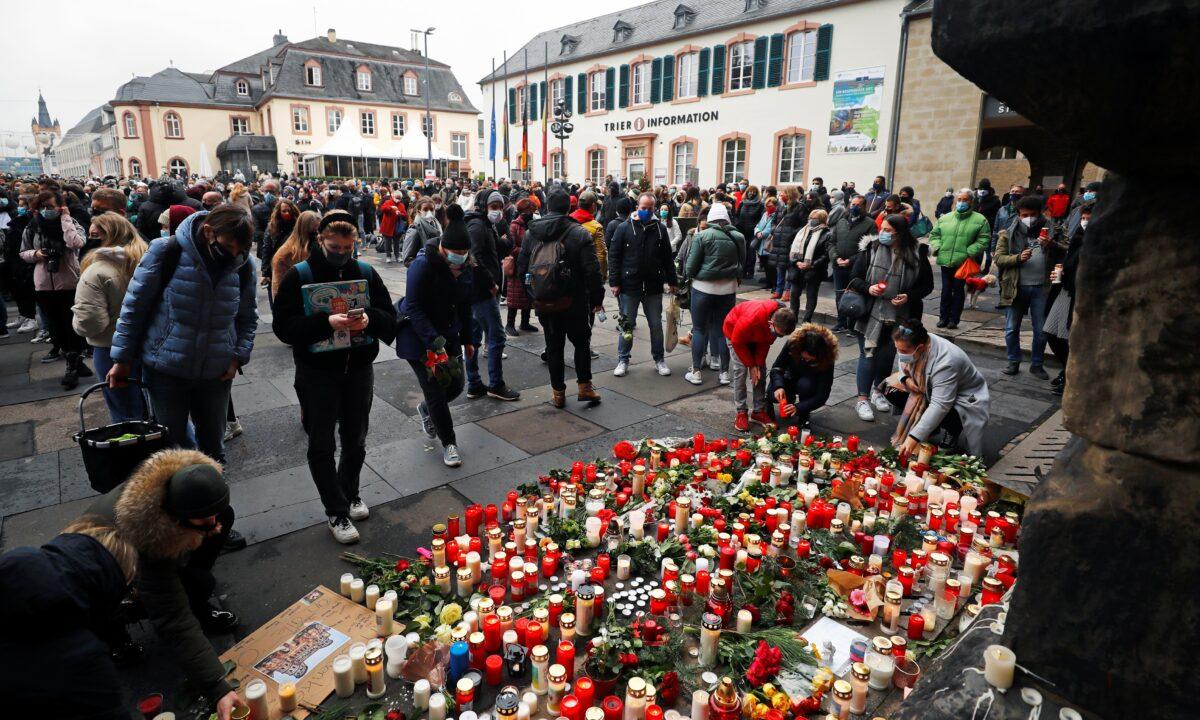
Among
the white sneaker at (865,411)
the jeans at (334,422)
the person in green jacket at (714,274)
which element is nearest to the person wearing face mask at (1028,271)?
the white sneaker at (865,411)

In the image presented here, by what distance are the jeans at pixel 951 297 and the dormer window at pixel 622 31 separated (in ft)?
81.7

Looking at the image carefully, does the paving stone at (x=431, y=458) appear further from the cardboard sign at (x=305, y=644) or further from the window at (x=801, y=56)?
the window at (x=801, y=56)

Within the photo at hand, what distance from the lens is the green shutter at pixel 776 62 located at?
77.2ft

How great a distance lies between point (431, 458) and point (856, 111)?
20.5 meters

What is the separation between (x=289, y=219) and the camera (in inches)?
326

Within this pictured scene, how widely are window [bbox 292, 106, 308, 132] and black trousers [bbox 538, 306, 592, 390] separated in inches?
1890

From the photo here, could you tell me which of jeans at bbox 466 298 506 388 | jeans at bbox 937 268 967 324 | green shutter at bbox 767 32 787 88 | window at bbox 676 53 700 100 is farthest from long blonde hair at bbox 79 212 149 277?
window at bbox 676 53 700 100

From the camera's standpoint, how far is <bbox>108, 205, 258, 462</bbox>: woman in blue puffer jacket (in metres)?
3.81

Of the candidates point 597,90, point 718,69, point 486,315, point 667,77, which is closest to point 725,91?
point 718,69

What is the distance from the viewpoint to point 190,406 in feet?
13.5

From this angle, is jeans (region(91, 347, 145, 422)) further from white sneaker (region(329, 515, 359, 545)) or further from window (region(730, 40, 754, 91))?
window (region(730, 40, 754, 91))

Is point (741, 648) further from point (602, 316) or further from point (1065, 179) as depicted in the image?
point (1065, 179)

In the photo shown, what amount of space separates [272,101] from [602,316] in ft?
158

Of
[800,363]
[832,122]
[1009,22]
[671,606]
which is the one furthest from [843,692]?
[832,122]
